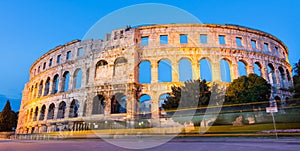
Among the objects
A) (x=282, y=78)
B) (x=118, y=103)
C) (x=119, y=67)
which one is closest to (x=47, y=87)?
(x=118, y=103)

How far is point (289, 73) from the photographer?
31.3m

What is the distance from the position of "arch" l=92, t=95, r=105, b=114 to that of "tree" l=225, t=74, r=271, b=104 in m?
15.1

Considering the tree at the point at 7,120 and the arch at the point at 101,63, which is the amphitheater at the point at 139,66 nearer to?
the arch at the point at 101,63

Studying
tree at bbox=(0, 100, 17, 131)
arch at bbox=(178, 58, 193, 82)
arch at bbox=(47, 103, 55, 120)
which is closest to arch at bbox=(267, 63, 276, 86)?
arch at bbox=(178, 58, 193, 82)

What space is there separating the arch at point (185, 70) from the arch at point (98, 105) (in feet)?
33.5

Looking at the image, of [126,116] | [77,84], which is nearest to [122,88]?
[126,116]

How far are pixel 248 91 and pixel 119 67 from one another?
51.3 ft

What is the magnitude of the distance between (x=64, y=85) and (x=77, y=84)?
3.63 metres

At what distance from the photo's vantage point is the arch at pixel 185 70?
2488 centimetres

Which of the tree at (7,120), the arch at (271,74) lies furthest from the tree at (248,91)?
the tree at (7,120)

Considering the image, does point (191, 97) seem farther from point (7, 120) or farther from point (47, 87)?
point (7, 120)

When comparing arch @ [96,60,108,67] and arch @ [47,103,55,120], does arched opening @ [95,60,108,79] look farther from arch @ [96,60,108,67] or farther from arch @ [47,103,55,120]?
arch @ [47,103,55,120]

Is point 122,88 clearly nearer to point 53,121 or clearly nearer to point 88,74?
point 88,74

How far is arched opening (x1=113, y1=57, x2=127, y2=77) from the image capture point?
1016 inches
